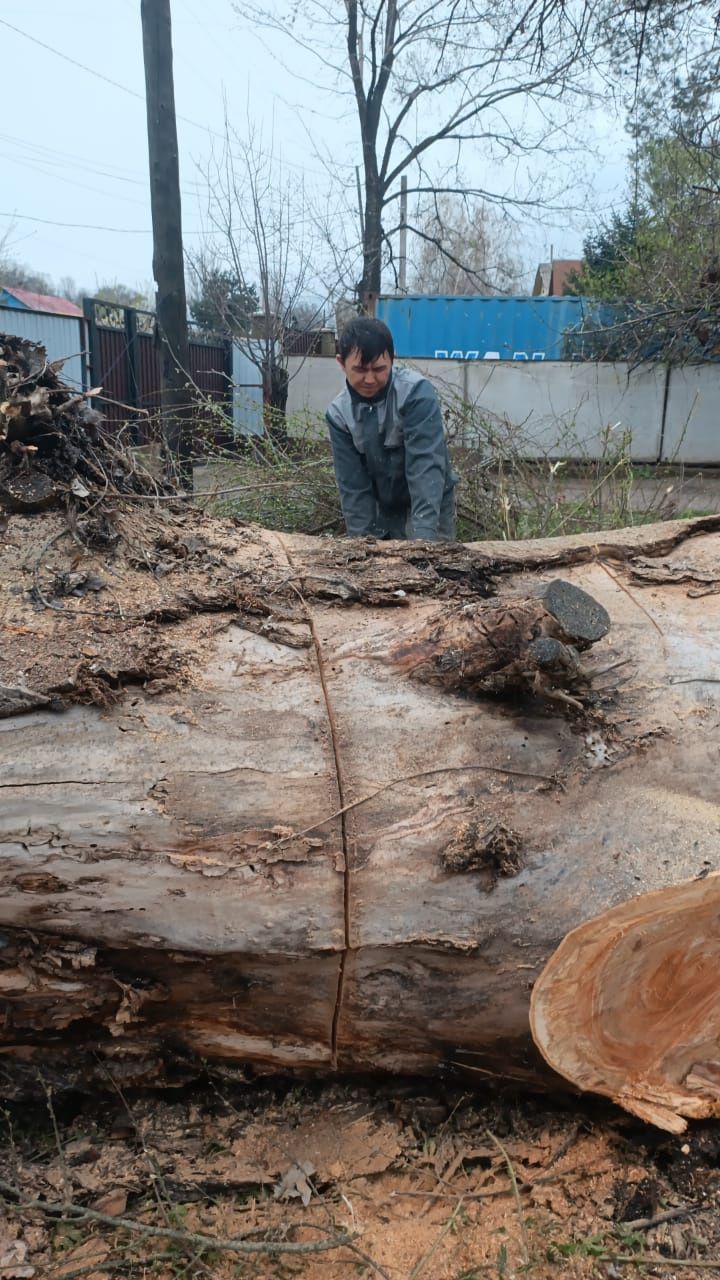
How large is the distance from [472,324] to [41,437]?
11073mm

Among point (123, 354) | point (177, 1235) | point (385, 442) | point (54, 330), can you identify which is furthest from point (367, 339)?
point (123, 354)

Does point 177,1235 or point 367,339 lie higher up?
point 367,339

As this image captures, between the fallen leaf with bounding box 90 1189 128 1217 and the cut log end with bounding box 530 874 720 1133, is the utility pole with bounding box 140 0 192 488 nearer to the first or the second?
the fallen leaf with bounding box 90 1189 128 1217

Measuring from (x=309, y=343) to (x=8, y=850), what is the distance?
9.35m

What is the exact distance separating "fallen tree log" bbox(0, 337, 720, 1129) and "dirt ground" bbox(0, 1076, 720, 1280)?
0.46ft

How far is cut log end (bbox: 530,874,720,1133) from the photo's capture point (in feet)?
5.31

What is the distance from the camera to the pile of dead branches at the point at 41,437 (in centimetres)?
219

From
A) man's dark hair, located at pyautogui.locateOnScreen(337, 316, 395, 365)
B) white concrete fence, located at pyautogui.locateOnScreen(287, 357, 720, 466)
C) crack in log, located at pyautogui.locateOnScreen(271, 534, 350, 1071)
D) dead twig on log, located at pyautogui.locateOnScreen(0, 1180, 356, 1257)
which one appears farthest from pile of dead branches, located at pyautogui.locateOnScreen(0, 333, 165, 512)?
white concrete fence, located at pyautogui.locateOnScreen(287, 357, 720, 466)

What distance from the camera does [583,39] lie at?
4320 millimetres

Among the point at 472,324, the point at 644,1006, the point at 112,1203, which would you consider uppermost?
the point at 472,324

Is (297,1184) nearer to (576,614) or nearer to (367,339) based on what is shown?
(576,614)

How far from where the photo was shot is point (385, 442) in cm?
358

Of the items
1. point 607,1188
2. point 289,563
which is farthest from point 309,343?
point 607,1188

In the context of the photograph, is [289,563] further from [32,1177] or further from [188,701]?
[32,1177]
